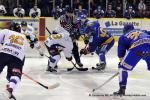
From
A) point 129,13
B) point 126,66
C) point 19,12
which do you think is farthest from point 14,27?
point 129,13

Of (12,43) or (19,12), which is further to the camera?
(19,12)

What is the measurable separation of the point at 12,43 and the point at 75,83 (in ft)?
7.05

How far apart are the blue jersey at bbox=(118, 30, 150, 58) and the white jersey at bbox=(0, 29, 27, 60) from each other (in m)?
1.40

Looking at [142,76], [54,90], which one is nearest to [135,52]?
[54,90]

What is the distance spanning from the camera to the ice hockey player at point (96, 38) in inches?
376

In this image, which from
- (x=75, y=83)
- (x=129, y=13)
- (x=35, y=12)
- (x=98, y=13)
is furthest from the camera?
(x=129, y=13)

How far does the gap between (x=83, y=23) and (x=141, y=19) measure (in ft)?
26.0

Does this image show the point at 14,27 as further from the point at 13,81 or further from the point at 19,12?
the point at 19,12

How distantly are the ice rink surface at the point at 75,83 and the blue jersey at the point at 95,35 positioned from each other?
55 cm

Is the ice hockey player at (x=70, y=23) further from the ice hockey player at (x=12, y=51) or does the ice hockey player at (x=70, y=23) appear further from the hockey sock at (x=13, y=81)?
the hockey sock at (x=13, y=81)

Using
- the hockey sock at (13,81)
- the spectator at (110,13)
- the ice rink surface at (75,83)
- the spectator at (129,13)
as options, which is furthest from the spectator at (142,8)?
the hockey sock at (13,81)

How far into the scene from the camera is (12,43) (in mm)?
6531

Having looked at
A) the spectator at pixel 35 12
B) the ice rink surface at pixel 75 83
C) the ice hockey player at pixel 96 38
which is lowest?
the ice rink surface at pixel 75 83

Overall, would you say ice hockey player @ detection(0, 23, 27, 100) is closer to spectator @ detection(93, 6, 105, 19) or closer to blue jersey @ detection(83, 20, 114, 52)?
blue jersey @ detection(83, 20, 114, 52)
